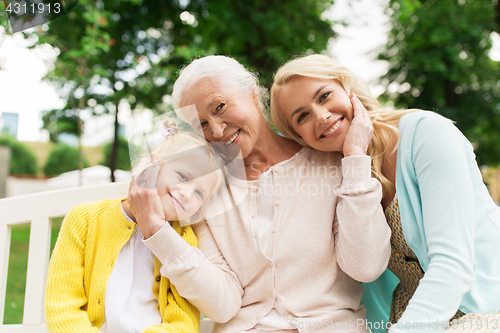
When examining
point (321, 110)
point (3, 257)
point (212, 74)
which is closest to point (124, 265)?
point (3, 257)

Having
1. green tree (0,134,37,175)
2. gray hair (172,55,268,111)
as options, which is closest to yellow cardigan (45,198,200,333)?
gray hair (172,55,268,111)

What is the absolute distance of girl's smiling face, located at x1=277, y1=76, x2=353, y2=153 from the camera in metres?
1.51

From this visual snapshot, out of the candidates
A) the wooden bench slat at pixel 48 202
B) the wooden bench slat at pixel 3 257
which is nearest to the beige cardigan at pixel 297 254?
the wooden bench slat at pixel 48 202

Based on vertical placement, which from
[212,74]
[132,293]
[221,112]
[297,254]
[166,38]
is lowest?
[166,38]

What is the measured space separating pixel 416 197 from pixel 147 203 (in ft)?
3.22

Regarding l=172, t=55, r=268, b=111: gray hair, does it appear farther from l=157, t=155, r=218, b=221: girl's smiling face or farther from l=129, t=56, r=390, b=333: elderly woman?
l=157, t=155, r=218, b=221: girl's smiling face

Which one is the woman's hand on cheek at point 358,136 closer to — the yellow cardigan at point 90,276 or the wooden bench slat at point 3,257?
the yellow cardigan at point 90,276

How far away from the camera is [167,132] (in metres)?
1.49

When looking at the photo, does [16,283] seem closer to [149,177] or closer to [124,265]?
[124,265]

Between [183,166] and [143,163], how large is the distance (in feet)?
0.53

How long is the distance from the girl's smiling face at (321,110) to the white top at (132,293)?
80 cm

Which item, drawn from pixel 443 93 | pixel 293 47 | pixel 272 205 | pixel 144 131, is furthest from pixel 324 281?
pixel 443 93

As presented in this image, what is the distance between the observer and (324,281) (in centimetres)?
155

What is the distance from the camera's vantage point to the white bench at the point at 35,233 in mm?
1729
